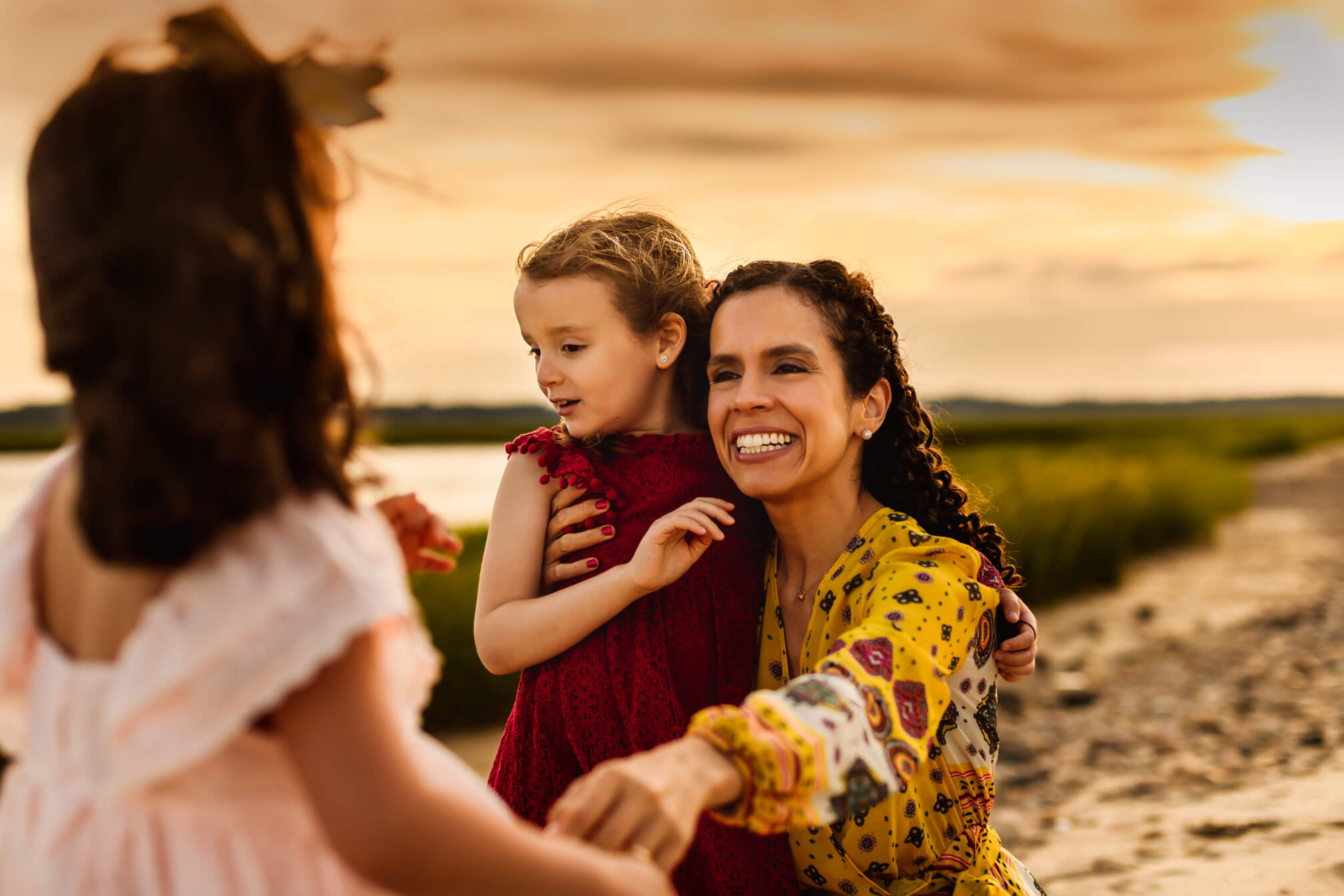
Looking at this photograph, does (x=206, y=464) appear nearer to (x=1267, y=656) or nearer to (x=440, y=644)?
(x=440, y=644)

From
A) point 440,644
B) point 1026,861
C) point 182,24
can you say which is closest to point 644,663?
point 182,24

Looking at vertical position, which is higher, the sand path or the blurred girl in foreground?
the blurred girl in foreground

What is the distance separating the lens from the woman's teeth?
2.46 metres

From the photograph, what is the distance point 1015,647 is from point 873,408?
0.68m

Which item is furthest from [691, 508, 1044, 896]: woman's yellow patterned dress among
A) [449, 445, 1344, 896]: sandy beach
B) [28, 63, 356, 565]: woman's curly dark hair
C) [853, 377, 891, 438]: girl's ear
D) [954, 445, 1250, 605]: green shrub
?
[954, 445, 1250, 605]: green shrub

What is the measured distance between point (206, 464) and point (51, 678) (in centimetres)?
41

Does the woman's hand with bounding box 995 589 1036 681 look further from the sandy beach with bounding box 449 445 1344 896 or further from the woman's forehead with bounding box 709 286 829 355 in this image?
the sandy beach with bounding box 449 445 1344 896

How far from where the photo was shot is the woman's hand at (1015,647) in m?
2.65

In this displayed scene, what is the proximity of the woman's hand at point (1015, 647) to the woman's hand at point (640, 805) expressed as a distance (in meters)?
1.30

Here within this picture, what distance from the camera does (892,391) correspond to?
8.95ft

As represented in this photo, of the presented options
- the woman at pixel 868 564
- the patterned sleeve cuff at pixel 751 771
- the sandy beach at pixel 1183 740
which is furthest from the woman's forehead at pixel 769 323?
the sandy beach at pixel 1183 740

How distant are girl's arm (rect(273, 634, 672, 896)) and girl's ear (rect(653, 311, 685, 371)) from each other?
58.3 inches

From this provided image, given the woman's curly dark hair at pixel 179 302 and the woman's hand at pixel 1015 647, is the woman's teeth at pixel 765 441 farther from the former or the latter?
the woman's curly dark hair at pixel 179 302

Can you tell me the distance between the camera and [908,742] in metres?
1.89
